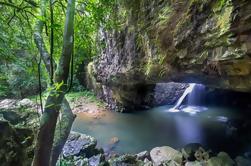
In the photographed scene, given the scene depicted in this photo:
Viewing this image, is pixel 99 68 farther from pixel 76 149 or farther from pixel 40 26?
pixel 40 26

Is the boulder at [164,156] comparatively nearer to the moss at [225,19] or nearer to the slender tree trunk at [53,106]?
the moss at [225,19]

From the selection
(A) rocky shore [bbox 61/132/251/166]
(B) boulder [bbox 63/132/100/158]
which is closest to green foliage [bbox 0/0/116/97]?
(A) rocky shore [bbox 61/132/251/166]

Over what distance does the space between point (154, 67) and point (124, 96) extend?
4396 millimetres

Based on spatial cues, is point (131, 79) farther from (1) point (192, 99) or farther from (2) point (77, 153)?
(1) point (192, 99)

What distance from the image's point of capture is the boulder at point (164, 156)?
5.22 m

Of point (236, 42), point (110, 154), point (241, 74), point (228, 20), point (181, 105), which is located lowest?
point (110, 154)

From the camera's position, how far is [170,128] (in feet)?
25.9

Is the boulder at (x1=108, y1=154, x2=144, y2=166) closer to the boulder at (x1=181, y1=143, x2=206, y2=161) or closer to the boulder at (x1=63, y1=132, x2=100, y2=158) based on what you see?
the boulder at (x1=63, y1=132, x2=100, y2=158)

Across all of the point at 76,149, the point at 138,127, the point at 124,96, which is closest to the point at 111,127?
the point at 138,127

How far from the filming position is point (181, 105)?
1005 cm

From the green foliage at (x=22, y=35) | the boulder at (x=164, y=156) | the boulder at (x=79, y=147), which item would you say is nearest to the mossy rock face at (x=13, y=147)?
the green foliage at (x=22, y=35)

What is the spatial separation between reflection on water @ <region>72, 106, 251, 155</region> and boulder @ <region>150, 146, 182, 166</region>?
32.8 inches

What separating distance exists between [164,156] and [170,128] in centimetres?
261

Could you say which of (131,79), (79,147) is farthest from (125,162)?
(131,79)
